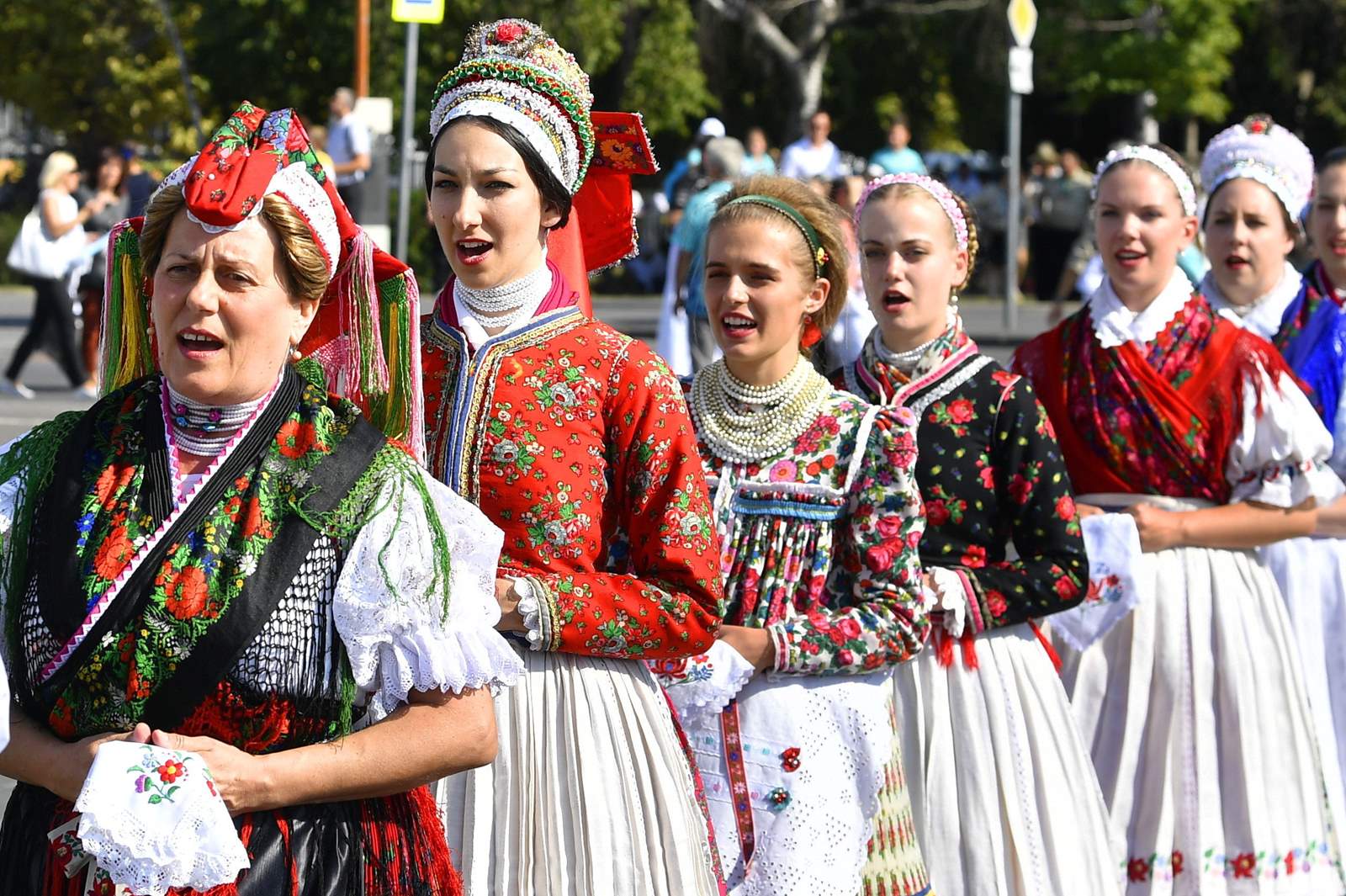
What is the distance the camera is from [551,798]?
3.18 m

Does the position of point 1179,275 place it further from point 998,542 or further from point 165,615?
point 165,615

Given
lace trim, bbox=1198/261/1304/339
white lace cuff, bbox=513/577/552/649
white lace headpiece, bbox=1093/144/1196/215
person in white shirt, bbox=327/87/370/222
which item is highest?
person in white shirt, bbox=327/87/370/222

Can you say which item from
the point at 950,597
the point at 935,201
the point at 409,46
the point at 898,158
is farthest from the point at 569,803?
the point at 898,158

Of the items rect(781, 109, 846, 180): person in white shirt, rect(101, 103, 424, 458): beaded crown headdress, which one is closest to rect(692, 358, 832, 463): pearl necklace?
rect(101, 103, 424, 458): beaded crown headdress

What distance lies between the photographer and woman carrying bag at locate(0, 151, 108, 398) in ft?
45.1

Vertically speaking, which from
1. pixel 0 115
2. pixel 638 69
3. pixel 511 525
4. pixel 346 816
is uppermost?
pixel 0 115

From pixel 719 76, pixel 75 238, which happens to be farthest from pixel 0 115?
pixel 75 238

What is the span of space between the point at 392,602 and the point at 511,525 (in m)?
0.72

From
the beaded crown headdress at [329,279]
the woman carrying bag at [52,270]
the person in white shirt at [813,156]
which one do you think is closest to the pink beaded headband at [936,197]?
the beaded crown headdress at [329,279]

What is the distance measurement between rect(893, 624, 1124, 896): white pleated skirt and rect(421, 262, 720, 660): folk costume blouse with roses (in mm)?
1107

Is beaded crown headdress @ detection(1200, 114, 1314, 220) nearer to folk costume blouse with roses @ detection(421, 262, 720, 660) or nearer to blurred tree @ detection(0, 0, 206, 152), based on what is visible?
folk costume blouse with roses @ detection(421, 262, 720, 660)

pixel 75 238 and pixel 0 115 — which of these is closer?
pixel 75 238

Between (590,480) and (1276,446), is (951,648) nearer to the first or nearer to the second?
(1276,446)

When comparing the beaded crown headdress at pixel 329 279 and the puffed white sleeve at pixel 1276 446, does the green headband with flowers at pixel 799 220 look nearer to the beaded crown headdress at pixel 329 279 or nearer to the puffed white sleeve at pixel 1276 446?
the beaded crown headdress at pixel 329 279
